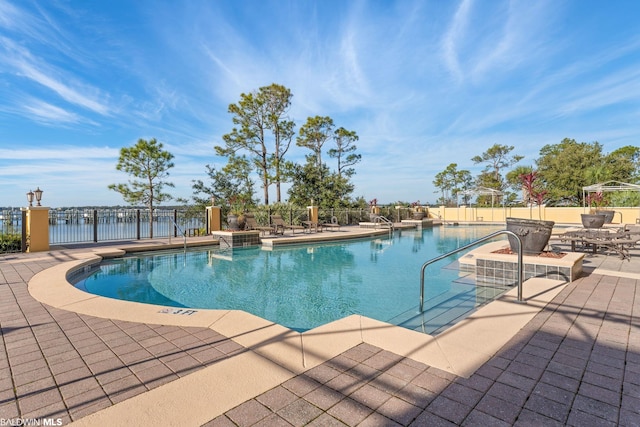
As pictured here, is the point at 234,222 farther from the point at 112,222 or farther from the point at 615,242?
the point at 615,242

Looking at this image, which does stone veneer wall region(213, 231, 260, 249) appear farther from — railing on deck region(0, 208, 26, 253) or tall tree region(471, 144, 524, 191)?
tall tree region(471, 144, 524, 191)

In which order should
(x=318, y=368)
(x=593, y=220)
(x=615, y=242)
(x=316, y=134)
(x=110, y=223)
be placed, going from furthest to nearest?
(x=316, y=134) → (x=110, y=223) → (x=593, y=220) → (x=615, y=242) → (x=318, y=368)

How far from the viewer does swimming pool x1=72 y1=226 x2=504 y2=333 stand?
4410 millimetres

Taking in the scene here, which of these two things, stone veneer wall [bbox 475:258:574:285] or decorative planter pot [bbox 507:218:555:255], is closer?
stone veneer wall [bbox 475:258:574:285]

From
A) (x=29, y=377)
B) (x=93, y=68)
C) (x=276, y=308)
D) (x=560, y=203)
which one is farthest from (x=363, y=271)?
(x=560, y=203)

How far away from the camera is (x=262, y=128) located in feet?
64.5

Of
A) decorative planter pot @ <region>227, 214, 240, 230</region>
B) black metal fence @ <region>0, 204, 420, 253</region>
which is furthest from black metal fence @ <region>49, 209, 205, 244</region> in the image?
decorative planter pot @ <region>227, 214, 240, 230</region>

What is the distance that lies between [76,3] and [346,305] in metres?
9.95

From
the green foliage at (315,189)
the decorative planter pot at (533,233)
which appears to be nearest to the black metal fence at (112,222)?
the green foliage at (315,189)

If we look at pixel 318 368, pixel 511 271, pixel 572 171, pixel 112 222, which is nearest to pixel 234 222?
pixel 112 222

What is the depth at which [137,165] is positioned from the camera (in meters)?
13.4

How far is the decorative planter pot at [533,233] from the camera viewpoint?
5395mm

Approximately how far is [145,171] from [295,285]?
1098 cm

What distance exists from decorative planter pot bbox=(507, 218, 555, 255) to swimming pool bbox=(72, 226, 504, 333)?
Result: 4.12ft
